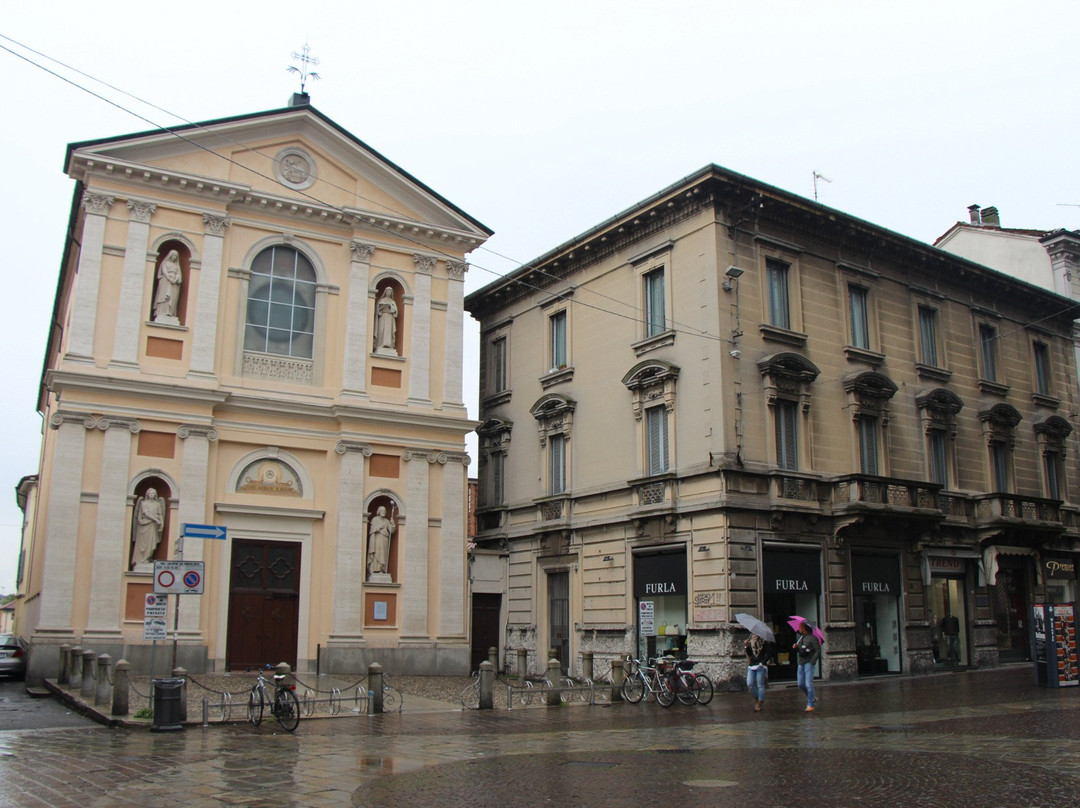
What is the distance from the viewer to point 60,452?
77.6ft

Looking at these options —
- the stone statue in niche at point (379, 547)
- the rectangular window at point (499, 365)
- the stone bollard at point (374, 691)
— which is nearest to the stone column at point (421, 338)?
the stone statue in niche at point (379, 547)

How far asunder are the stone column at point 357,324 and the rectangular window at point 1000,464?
20.2 meters

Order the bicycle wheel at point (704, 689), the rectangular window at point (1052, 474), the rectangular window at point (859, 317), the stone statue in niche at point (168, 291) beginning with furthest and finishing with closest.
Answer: the rectangular window at point (1052, 474) → the rectangular window at point (859, 317) → the stone statue in niche at point (168, 291) → the bicycle wheel at point (704, 689)

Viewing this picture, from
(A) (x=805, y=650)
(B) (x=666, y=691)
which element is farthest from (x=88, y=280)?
(A) (x=805, y=650)

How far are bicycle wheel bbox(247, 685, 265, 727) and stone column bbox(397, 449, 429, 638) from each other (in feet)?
35.0

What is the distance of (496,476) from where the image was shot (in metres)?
33.9

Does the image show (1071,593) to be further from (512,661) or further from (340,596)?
(340,596)

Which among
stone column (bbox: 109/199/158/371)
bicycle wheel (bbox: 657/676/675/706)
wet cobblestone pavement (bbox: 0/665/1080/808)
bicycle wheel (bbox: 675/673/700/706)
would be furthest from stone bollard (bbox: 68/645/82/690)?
bicycle wheel (bbox: 675/673/700/706)

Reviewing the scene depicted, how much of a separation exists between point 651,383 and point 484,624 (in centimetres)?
1042

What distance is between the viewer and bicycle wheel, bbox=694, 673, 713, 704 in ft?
67.0

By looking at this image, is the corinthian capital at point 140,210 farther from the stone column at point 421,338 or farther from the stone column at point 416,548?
the stone column at point 416,548

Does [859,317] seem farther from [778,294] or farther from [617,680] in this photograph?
[617,680]

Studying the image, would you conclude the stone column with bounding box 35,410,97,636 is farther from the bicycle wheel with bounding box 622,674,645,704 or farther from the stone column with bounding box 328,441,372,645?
the bicycle wheel with bounding box 622,674,645,704

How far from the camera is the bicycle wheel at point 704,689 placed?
20422 millimetres
